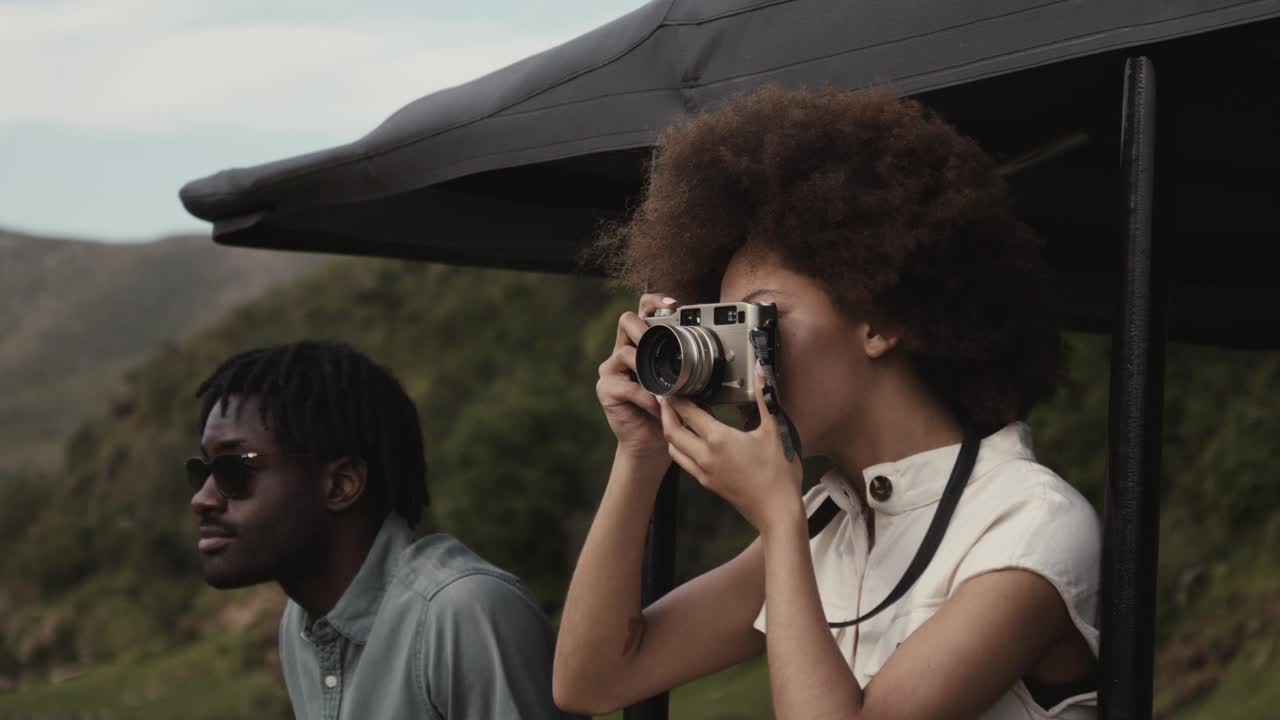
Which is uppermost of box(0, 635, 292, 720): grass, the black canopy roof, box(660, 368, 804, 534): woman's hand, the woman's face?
the black canopy roof

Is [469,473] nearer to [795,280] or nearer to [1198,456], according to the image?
[1198,456]

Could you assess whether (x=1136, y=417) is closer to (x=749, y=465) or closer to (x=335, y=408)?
(x=749, y=465)

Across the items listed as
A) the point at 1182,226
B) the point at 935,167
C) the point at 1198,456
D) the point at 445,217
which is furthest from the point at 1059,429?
the point at 935,167

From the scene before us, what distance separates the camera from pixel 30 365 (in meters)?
37.9

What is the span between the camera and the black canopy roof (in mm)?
1878

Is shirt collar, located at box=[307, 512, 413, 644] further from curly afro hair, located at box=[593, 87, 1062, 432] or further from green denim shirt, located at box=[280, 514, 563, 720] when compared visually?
curly afro hair, located at box=[593, 87, 1062, 432]

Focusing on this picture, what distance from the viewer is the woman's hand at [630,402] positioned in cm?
214

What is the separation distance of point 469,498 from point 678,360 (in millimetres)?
8635

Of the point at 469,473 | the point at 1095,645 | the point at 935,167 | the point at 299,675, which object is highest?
the point at 935,167

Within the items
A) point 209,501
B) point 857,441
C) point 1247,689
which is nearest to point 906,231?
point 857,441

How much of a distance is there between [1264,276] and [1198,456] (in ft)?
10.6

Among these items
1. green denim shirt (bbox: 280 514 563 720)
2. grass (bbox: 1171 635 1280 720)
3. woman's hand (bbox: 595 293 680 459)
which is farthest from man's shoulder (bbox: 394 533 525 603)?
grass (bbox: 1171 635 1280 720)

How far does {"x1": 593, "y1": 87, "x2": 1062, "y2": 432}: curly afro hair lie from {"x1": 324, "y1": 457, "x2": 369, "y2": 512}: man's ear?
1.11 metres

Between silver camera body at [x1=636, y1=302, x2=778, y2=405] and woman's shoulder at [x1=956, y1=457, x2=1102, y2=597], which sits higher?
silver camera body at [x1=636, y1=302, x2=778, y2=405]
